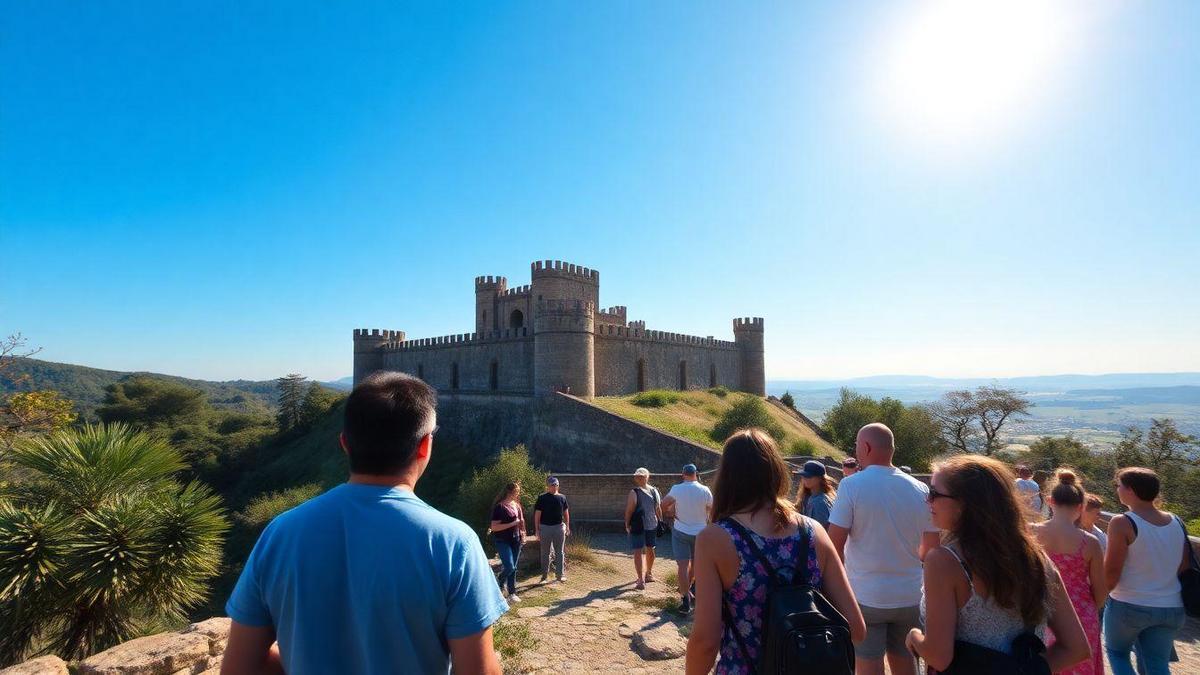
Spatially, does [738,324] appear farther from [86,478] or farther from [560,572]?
[86,478]

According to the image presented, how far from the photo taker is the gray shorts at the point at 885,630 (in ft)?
12.0

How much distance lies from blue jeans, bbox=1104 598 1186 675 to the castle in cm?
2153

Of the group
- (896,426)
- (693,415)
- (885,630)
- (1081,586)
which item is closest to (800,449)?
(693,415)

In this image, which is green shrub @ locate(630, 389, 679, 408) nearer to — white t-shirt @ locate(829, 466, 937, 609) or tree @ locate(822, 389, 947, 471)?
tree @ locate(822, 389, 947, 471)

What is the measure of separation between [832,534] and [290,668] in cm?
335

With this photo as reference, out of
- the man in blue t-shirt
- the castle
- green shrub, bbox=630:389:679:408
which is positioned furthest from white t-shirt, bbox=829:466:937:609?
green shrub, bbox=630:389:679:408

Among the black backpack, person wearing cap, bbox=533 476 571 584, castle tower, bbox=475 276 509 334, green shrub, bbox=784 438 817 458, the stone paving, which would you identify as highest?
castle tower, bbox=475 276 509 334

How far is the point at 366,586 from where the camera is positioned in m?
1.71

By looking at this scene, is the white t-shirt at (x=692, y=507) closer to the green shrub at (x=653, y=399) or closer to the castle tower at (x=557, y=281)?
the green shrub at (x=653, y=399)

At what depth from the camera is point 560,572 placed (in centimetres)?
812

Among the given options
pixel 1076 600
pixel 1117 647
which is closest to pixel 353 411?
pixel 1076 600

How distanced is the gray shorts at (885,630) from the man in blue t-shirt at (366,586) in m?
2.92

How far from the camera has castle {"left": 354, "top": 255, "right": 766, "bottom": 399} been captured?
84.2 feet

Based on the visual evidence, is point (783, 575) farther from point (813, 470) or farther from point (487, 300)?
point (487, 300)
